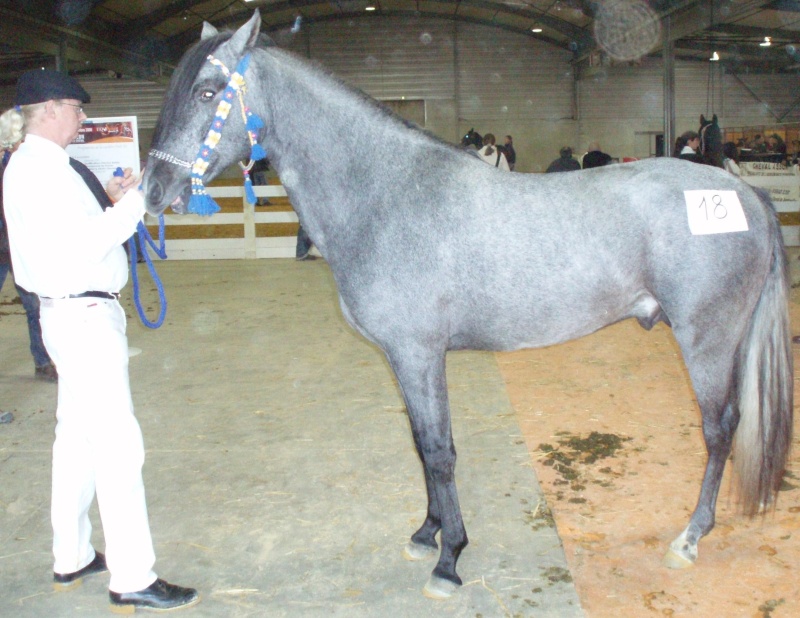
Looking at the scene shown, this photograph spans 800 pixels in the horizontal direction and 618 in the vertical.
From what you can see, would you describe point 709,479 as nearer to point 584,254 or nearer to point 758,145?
point 584,254

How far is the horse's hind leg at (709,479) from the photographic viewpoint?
2.54 metres

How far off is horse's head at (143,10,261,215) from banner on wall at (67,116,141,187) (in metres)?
3.16

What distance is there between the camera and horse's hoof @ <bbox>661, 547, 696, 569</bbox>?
8.25 feet

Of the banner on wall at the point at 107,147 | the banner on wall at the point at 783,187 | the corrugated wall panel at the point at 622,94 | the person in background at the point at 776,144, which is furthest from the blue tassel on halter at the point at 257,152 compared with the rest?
the corrugated wall panel at the point at 622,94

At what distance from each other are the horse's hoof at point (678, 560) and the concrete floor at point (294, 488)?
40 centimetres

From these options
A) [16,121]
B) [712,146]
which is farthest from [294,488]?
[712,146]

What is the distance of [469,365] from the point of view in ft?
17.2

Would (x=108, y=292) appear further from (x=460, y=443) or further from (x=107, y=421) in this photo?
(x=460, y=443)

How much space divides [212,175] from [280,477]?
169 cm

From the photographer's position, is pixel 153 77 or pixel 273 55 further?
pixel 153 77

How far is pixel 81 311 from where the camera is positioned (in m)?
2.19

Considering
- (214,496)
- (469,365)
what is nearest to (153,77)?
(469,365)

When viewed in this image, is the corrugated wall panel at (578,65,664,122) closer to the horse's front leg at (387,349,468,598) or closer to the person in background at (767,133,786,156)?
the person in background at (767,133,786,156)

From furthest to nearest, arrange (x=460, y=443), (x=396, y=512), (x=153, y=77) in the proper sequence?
(x=153, y=77), (x=460, y=443), (x=396, y=512)
